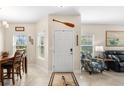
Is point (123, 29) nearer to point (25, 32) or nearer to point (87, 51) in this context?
point (87, 51)

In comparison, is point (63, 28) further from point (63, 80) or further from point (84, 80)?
point (84, 80)

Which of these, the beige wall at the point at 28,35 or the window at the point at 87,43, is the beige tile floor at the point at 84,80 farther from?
the beige wall at the point at 28,35

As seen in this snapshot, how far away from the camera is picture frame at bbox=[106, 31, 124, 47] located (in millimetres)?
9862

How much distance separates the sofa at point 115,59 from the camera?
8.05 meters

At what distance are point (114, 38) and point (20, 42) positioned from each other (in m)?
5.07

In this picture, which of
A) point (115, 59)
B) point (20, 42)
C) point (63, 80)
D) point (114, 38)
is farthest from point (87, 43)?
point (63, 80)

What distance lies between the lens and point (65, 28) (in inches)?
306

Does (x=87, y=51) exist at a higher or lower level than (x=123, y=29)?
lower

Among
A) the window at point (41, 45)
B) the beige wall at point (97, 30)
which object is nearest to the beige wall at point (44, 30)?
the window at point (41, 45)

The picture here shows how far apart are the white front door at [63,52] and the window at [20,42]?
284cm

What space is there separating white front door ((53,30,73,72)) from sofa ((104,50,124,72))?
6.52 ft
